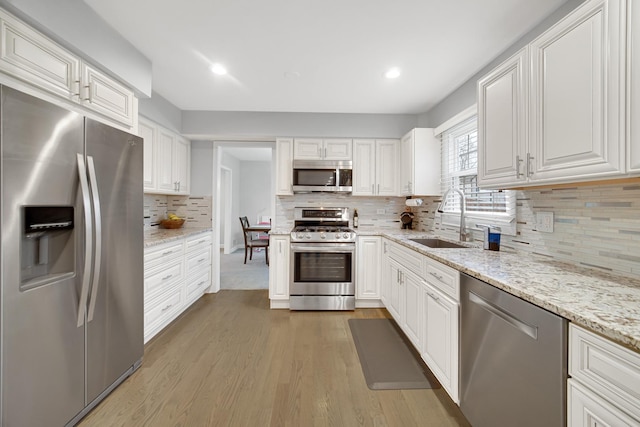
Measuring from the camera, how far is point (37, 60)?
4.71ft

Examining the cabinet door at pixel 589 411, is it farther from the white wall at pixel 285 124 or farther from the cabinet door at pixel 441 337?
the white wall at pixel 285 124

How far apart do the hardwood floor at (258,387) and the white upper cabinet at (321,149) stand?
2.10m

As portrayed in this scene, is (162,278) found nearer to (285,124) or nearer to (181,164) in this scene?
(181,164)

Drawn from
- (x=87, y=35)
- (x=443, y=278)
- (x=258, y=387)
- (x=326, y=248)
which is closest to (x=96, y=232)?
(x=87, y=35)

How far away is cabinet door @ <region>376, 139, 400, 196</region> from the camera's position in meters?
3.65

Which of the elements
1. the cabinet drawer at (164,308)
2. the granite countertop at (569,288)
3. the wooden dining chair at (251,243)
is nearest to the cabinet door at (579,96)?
the granite countertop at (569,288)

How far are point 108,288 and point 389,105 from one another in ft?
10.8

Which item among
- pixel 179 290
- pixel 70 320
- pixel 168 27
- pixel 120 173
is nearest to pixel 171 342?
pixel 179 290

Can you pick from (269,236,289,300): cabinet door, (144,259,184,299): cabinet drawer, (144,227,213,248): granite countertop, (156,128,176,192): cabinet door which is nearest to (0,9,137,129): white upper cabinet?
(144,227,213,248): granite countertop

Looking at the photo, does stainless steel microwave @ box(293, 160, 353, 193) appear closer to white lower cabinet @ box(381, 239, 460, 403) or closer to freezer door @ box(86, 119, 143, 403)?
white lower cabinet @ box(381, 239, 460, 403)

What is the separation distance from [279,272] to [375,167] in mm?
1856

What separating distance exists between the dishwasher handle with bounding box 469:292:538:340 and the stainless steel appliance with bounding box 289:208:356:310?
1906 mm

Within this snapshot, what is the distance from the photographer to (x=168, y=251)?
2.63 m

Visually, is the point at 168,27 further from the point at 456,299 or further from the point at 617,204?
the point at 617,204
